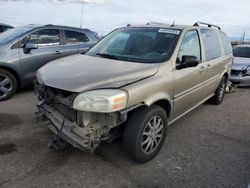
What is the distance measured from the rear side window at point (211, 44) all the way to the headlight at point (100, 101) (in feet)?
8.31

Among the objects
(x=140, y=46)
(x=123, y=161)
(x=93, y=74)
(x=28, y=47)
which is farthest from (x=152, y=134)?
(x=28, y=47)

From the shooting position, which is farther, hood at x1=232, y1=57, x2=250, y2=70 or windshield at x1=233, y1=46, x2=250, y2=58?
windshield at x1=233, y1=46, x2=250, y2=58

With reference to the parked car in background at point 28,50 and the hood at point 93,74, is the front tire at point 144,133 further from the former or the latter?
the parked car in background at point 28,50

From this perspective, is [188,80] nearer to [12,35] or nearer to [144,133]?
[144,133]

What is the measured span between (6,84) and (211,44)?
170 inches

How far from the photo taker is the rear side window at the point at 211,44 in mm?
4423

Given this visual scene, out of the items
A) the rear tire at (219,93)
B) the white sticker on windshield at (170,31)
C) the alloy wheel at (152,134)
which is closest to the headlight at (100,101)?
the alloy wheel at (152,134)

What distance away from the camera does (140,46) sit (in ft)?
12.0

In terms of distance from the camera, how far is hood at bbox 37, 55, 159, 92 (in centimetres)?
265

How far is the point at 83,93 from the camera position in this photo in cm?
253

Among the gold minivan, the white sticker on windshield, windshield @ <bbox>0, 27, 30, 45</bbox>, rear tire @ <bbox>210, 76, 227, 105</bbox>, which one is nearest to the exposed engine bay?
the gold minivan

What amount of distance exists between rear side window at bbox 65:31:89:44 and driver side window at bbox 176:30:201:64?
3.50 m

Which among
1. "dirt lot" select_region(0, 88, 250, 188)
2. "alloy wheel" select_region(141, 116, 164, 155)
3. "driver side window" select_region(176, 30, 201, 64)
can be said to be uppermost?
"driver side window" select_region(176, 30, 201, 64)

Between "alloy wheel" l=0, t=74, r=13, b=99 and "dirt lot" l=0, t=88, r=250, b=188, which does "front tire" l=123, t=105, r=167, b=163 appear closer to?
"dirt lot" l=0, t=88, r=250, b=188
